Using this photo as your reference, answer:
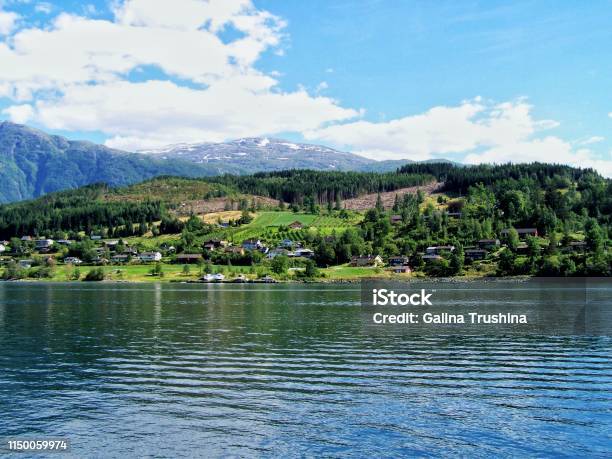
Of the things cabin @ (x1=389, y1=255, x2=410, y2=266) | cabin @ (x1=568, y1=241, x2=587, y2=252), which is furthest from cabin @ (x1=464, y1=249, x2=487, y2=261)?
cabin @ (x1=568, y1=241, x2=587, y2=252)

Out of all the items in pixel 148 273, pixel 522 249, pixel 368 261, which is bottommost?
pixel 148 273

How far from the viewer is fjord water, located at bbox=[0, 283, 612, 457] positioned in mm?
24156

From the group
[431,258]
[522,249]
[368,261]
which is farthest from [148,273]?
[522,249]

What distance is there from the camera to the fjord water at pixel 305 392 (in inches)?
951

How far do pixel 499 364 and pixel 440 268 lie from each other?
143m

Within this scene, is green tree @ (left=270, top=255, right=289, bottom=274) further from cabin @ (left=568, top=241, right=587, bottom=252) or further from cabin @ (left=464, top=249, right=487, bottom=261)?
cabin @ (left=568, top=241, right=587, bottom=252)

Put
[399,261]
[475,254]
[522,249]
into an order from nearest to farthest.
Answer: [475,254]
[399,261]
[522,249]

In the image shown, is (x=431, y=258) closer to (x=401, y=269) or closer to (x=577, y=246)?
(x=401, y=269)

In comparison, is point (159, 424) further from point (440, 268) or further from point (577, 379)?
point (440, 268)

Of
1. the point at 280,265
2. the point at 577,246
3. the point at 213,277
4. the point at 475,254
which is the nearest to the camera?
the point at 213,277

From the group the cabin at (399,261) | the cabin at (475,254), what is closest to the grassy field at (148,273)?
the cabin at (399,261)

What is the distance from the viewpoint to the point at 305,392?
32.1 metres

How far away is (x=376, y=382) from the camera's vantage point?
3450cm

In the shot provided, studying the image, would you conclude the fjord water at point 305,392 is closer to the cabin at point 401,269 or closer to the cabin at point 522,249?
the cabin at point 401,269
